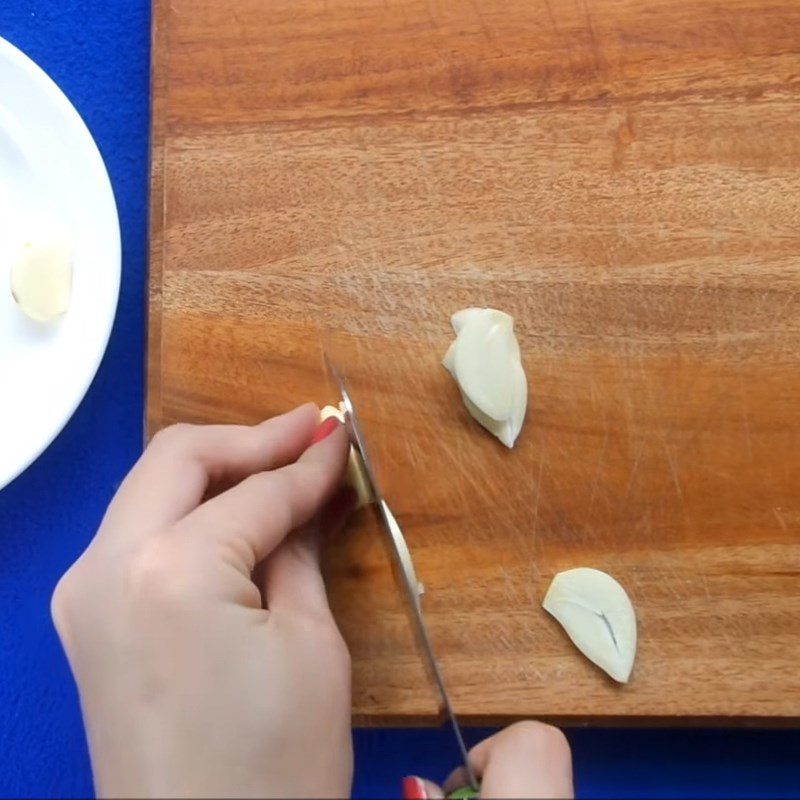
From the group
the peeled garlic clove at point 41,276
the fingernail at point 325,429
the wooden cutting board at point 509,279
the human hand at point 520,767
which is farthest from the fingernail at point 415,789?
the peeled garlic clove at point 41,276

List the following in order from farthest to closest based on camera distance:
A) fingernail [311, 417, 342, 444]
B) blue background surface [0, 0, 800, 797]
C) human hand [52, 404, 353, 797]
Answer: blue background surface [0, 0, 800, 797]
fingernail [311, 417, 342, 444]
human hand [52, 404, 353, 797]

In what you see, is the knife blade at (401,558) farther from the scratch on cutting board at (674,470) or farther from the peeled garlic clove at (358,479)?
the scratch on cutting board at (674,470)

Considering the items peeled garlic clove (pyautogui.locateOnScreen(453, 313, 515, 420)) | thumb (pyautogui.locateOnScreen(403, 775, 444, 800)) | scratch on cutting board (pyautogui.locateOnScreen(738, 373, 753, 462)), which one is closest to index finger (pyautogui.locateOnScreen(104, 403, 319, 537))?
peeled garlic clove (pyautogui.locateOnScreen(453, 313, 515, 420))

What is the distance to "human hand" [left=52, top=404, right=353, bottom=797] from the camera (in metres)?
0.52

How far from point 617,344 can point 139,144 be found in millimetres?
482

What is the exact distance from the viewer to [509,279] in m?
0.76

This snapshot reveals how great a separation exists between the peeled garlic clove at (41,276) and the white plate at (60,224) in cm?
1

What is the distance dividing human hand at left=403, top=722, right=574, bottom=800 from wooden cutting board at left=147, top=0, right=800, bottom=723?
113mm

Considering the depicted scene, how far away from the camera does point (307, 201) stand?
769 mm

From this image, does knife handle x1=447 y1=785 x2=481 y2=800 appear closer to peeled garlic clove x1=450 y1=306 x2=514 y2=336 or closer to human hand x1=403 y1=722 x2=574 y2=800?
human hand x1=403 y1=722 x2=574 y2=800

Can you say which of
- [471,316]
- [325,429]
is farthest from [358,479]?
[471,316]

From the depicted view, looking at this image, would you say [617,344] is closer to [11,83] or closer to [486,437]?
[486,437]

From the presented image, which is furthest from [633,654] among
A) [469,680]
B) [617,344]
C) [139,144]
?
[139,144]

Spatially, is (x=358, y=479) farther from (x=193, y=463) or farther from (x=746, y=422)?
(x=746, y=422)
